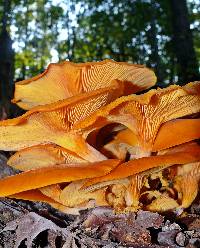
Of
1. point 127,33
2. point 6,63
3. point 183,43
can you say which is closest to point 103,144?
point 6,63

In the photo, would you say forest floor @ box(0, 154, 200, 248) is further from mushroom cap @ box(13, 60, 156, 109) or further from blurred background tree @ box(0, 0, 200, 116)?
blurred background tree @ box(0, 0, 200, 116)

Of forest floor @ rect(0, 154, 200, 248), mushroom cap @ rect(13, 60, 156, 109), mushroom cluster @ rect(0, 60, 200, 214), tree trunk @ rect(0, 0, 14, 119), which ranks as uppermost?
tree trunk @ rect(0, 0, 14, 119)

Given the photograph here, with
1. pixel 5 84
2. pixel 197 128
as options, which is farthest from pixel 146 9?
pixel 197 128

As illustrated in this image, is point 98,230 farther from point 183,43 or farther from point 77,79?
point 183,43

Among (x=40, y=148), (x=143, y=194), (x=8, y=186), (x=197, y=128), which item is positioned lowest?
(x=143, y=194)

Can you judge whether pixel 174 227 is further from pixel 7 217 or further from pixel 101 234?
pixel 7 217

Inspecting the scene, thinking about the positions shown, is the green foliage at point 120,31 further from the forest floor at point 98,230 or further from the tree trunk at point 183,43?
the forest floor at point 98,230

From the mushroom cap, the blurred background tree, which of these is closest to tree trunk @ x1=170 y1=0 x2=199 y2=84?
the blurred background tree
